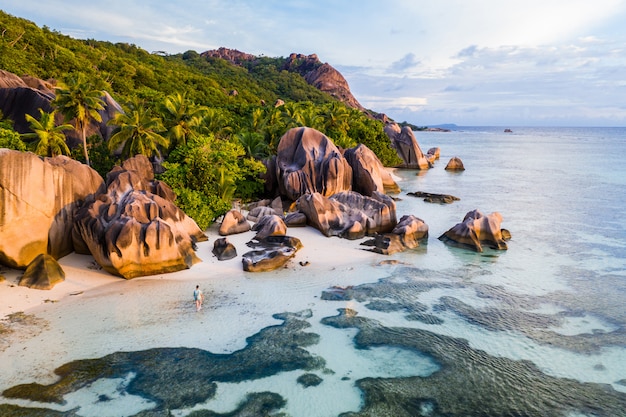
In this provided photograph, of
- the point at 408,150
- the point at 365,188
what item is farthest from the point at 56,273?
the point at 408,150

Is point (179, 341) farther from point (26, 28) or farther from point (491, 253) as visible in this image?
point (26, 28)

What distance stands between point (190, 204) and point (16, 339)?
44.3 feet

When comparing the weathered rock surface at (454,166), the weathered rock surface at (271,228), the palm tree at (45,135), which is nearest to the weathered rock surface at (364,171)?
the weathered rock surface at (271,228)

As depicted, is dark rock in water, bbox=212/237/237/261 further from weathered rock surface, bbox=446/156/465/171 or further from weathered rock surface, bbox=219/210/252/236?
weathered rock surface, bbox=446/156/465/171

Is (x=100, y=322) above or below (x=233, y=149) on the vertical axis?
below

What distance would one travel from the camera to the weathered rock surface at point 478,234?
2655 centimetres

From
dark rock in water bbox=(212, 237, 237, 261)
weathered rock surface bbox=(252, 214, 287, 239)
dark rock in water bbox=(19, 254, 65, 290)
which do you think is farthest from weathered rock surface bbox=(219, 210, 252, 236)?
dark rock in water bbox=(19, 254, 65, 290)

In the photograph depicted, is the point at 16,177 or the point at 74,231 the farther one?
the point at 74,231

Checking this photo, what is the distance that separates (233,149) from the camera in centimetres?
3172

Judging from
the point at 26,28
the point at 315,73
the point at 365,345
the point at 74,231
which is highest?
the point at 315,73

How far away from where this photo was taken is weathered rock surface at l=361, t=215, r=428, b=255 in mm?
25547

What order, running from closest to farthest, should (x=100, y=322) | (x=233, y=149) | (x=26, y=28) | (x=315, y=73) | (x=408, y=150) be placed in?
(x=100, y=322) < (x=233, y=149) < (x=26, y=28) < (x=408, y=150) < (x=315, y=73)

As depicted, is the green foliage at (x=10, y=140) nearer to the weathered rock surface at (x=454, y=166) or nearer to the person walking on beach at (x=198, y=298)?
the person walking on beach at (x=198, y=298)

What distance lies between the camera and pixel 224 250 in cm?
2328
